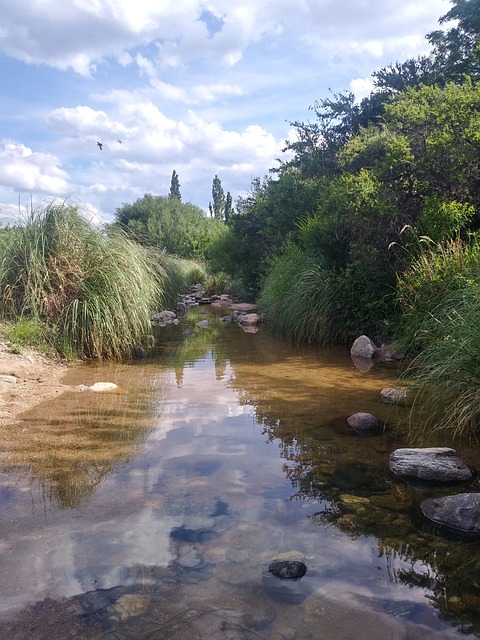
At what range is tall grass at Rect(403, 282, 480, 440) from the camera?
4.56m

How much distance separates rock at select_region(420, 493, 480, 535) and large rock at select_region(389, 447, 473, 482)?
0.47 m

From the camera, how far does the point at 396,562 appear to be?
9.51 ft

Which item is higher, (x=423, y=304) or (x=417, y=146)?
(x=417, y=146)

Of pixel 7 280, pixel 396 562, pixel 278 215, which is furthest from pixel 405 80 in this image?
pixel 396 562

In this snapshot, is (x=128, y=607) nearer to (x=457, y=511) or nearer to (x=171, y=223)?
(x=457, y=511)

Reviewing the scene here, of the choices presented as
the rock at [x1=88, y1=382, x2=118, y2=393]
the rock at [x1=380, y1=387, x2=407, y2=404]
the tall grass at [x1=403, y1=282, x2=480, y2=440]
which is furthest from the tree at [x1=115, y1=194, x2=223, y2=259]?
the tall grass at [x1=403, y1=282, x2=480, y2=440]

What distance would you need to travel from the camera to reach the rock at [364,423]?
5.11 metres

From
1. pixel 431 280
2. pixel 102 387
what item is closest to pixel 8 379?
pixel 102 387

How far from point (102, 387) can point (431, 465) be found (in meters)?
4.28

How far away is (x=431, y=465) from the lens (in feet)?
13.0

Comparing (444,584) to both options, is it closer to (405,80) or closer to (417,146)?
(417,146)

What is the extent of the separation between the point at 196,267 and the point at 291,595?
2578 centimetres

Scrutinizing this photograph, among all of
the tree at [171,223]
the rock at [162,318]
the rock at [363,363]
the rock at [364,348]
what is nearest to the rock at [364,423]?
the rock at [363,363]

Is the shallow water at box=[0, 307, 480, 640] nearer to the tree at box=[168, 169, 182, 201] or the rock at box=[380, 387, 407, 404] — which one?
the rock at box=[380, 387, 407, 404]
